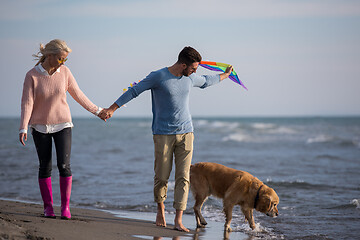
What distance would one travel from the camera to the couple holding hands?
4289 millimetres

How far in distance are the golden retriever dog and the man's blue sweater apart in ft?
2.96

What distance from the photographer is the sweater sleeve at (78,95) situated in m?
4.49

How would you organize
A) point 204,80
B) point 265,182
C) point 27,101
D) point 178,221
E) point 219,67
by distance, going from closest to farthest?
point 27,101 → point 178,221 → point 204,80 → point 219,67 → point 265,182

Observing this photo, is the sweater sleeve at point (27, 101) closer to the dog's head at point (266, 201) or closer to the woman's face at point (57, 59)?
the woman's face at point (57, 59)

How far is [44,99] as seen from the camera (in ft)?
14.2

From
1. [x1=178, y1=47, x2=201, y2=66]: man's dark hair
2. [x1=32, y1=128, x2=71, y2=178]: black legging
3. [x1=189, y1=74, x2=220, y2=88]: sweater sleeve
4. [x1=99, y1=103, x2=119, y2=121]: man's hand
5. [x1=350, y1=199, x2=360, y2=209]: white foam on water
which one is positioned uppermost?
[x1=178, y1=47, x2=201, y2=66]: man's dark hair

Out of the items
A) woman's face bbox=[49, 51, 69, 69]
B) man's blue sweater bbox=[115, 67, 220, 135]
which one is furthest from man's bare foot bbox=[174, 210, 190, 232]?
woman's face bbox=[49, 51, 69, 69]

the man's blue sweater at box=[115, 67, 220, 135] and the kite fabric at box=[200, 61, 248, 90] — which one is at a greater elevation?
the kite fabric at box=[200, 61, 248, 90]

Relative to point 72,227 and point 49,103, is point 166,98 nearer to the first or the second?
point 49,103

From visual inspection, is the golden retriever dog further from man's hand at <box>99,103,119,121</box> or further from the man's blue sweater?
man's hand at <box>99,103,119,121</box>

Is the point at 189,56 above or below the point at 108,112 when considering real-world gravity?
above

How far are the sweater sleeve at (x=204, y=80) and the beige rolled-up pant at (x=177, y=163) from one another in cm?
56

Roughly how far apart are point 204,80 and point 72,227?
6.83ft

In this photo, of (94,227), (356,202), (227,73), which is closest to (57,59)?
(94,227)
